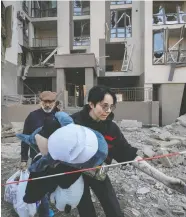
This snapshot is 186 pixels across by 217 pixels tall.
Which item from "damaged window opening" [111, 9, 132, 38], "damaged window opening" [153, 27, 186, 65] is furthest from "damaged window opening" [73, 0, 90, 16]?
"damaged window opening" [153, 27, 186, 65]

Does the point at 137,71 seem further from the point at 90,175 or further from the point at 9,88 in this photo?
the point at 90,175

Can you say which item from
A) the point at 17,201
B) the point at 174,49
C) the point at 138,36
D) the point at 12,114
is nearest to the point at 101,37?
the point at 138,36

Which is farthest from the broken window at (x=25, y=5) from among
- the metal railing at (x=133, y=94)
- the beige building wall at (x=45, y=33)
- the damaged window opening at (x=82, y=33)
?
the metal railing at (x=133, y=94)

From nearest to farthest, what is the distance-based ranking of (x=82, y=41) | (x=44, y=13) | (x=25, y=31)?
(x=82, y=41) → (x=25, y=31) → (x=44, y=13)

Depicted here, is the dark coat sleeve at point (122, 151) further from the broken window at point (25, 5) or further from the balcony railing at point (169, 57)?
the broken window at point (25, 5)

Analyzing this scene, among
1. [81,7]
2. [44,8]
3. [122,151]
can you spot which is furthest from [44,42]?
[122,151]

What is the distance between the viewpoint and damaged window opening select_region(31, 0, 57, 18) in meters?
21.1

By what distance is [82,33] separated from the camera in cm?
2078

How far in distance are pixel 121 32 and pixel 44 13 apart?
726 centimetres

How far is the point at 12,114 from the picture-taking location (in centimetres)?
1403

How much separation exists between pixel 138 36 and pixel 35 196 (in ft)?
63.0

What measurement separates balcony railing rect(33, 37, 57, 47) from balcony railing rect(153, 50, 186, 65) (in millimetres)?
9316

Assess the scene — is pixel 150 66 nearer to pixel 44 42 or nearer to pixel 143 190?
pixel 44 42

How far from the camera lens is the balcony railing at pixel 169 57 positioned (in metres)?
17.0
